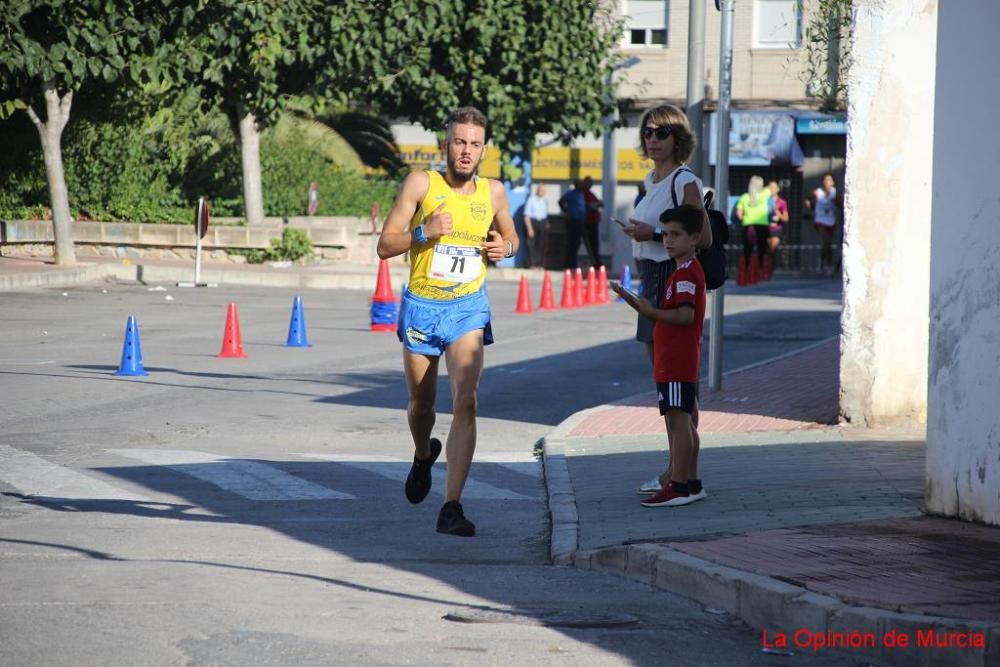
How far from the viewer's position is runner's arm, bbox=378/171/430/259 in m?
7.50

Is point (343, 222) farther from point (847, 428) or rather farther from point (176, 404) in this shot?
point (847, 428)

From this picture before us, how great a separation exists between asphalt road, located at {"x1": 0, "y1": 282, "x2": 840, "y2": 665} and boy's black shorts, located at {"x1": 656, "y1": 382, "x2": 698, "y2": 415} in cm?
85

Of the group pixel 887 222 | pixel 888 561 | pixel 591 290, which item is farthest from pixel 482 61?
pixel 888 561

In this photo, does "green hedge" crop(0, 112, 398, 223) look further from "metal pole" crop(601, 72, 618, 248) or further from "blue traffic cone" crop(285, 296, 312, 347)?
"blue traffic cone" crop(285, 296, 312, 347)

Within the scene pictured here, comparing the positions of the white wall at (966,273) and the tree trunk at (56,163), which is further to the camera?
the tree trunk at (56,163)

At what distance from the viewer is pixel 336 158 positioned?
3900 centimetres

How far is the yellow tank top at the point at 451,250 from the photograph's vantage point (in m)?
7.54

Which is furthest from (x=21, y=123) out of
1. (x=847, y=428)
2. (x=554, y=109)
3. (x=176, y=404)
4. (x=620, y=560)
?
(x=620, y=560)

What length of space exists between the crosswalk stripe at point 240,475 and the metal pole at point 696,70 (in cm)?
631

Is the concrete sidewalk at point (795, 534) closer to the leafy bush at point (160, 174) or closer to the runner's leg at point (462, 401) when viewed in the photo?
the runner's leg at point (462, 401)

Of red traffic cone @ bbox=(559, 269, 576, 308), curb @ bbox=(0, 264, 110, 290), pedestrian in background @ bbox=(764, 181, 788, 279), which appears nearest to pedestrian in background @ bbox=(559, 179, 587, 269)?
pedestrian in background @ bbox=(764, 181, 788, 279)

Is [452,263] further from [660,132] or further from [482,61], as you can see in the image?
[482,61]

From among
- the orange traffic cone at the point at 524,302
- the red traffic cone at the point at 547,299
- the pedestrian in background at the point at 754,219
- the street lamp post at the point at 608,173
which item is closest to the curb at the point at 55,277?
the orange traffic cone at the point at 524,302

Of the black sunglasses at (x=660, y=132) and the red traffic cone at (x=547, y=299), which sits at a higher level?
the black sunglasses at (x=660, y=132)
